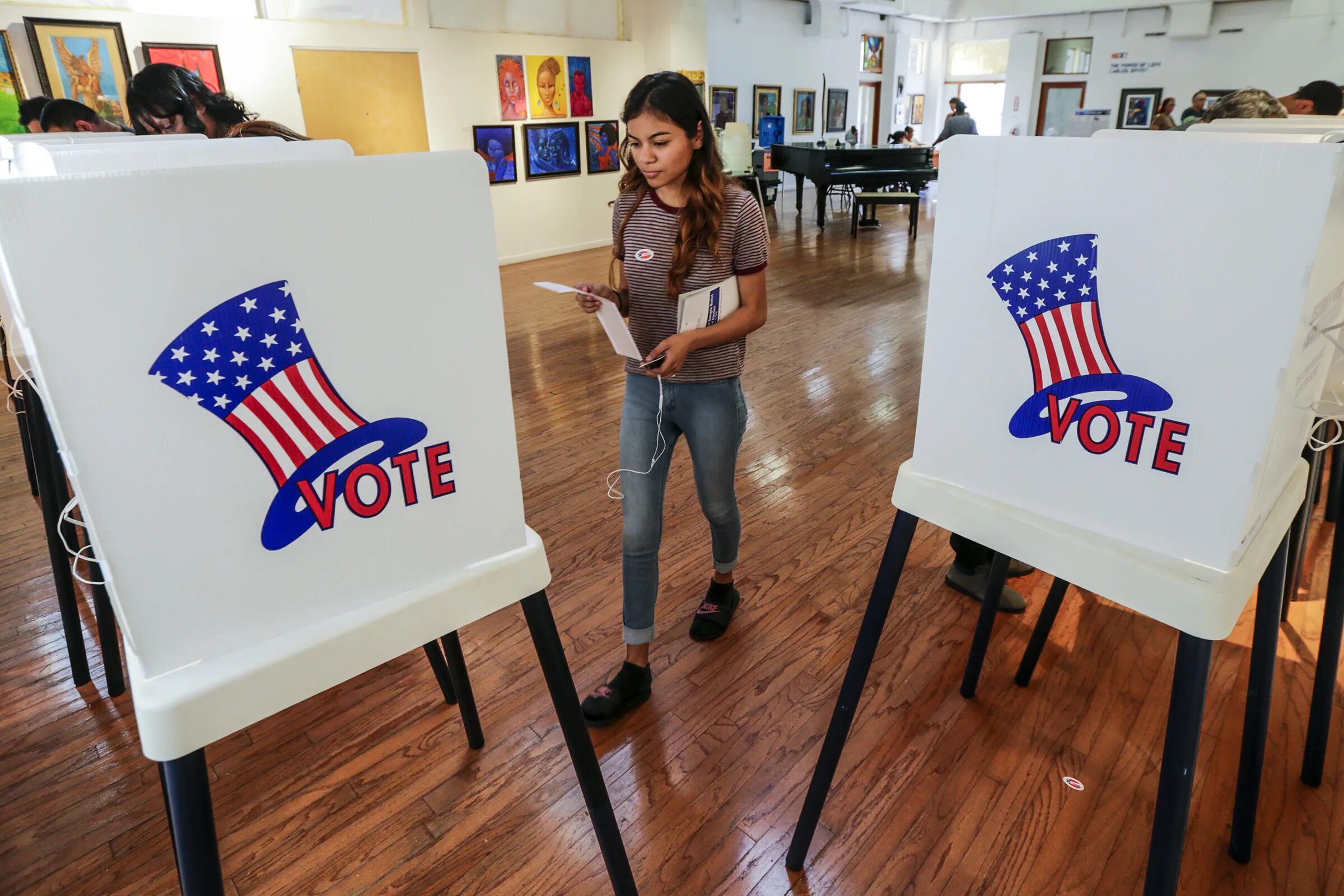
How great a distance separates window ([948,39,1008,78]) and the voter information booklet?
1620 centimetres

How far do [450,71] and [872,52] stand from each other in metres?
9.59

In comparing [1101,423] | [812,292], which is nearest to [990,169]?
[1101,423]

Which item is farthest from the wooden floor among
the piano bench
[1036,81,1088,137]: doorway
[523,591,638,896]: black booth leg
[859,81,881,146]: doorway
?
[1036,81,1088,137]: doorway

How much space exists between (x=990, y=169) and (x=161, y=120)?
2.66 m

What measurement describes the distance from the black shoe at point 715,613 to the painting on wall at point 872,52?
565 inches

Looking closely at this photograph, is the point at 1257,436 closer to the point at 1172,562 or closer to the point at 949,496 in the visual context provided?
the point at 1172,562

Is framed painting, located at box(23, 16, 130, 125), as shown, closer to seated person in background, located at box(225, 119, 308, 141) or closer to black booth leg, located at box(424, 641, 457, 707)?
seated person in background, located at box(225, 119, 308, 141)

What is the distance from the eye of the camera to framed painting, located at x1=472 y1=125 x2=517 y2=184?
7992 mm

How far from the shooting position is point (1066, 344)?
0.99 meters

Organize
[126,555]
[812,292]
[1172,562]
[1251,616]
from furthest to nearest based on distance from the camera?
1. [812,292]
2. [1251,616]
3. [1172,562]
4. [126,555]

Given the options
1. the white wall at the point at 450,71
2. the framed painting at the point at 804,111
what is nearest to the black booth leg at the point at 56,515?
the white wall at the point at 450,71

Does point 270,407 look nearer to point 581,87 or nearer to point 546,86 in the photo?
point 546,86

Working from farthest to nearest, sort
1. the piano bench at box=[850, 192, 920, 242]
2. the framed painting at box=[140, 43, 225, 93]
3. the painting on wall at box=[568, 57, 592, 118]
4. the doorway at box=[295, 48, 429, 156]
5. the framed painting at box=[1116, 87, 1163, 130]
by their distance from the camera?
the framed painting at box=[1116, 87, 1163, 130] < the piano bench at box=[850, 192, 920, 242] < the painting on wall at box=[568, 57, 592, 118] < the doorway at box=[295, 48, 429, 156] < the framed painting at box=[140, 43, 225, 93]

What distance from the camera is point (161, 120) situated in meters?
2.58
